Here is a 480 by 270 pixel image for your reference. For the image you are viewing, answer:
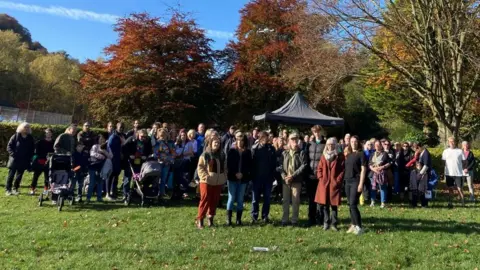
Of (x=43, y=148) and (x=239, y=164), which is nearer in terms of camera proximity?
(x=239, y=164)

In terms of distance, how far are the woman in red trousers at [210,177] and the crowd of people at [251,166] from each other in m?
0.02

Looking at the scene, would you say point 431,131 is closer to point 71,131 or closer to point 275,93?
point 275,93

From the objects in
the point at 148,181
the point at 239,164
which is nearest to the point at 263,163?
the point at 239,164

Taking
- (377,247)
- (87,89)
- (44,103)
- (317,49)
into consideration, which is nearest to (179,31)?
(87,89)

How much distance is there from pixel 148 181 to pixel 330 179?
414 cm

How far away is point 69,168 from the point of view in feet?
29.7

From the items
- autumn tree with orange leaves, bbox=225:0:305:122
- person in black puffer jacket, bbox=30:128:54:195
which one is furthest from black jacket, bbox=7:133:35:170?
autumn tree with orange leaves, bbox=225:0:305:122

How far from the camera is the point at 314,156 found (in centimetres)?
785

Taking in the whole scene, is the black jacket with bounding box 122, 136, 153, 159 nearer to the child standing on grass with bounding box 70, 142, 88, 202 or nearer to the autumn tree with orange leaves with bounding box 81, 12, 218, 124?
the child standing on grass with bounding box 70, 142, 88, 202

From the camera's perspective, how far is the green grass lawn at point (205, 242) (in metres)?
5.34

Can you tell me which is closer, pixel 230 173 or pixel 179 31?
pixel 230 173

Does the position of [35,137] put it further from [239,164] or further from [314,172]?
[314,172]

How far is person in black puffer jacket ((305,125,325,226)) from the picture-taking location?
781 centimetres

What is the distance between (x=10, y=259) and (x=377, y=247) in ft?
16.8
